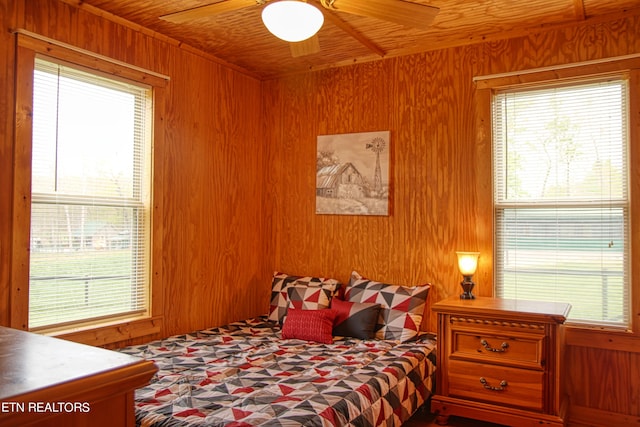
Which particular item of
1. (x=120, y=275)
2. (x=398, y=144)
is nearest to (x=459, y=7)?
(x=398, y=144)

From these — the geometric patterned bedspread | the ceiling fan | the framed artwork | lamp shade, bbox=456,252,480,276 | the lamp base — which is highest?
the ceiling fan

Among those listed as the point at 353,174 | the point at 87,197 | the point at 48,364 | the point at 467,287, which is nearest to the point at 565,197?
the point at 467,287

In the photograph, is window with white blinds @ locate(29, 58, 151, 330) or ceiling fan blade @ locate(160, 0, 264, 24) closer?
ceiling fan blade @ locate(160, 0, 264, 24)

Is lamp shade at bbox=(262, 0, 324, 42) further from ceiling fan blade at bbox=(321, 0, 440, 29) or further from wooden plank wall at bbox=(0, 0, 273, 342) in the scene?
wooden plank wall at bbox=(0, 0, 273, 342)

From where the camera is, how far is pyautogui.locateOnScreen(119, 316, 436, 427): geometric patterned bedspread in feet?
6.52

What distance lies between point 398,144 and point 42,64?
2.33m

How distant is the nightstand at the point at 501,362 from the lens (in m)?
2.68

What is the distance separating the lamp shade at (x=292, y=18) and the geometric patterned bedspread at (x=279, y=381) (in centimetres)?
156

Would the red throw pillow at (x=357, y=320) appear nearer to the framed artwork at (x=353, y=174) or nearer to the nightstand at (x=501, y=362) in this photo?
the nightstand at (x=501, y=362)

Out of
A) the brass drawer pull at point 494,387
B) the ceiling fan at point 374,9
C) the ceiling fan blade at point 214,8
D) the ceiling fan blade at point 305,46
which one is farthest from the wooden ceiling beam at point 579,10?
the brass drawer pull at point 494,387

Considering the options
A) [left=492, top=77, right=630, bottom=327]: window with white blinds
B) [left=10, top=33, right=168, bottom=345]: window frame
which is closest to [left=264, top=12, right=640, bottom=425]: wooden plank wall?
[left=492, top=77, right=630, bottom=327]: window with white blinds

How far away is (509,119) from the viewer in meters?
3.33

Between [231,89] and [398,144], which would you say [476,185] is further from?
[231,89]

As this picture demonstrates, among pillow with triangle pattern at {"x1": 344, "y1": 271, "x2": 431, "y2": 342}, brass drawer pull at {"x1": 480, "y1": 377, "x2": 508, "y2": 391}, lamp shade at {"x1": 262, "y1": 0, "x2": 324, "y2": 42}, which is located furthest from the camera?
pillow with triangle pattern at {"x1": 344, "y1": 271, "x2": 431, "y2": 342}
